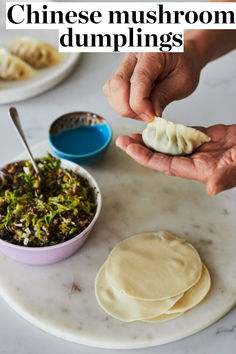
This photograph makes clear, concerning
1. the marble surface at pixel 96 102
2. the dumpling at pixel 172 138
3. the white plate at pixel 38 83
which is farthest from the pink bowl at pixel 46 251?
the white plate at pixel 38 83

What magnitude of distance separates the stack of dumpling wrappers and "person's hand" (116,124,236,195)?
23 centimetres

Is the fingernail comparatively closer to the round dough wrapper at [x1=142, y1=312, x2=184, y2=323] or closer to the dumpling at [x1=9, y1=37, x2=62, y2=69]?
the round dough wrapper at [x1=142, y1=312, x2=184, y2=323]

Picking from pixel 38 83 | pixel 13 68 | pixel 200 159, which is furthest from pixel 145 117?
pixel 13 68

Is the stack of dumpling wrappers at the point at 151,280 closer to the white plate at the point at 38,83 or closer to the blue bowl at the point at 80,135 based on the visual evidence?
the blue bowl at the point at 80,135

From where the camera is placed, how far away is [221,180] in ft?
3.92

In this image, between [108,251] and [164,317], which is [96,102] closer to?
[108,251]

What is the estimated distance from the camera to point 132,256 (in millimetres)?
1407

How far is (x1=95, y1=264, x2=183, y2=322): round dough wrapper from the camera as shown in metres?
1.29

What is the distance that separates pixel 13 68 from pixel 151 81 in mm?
737

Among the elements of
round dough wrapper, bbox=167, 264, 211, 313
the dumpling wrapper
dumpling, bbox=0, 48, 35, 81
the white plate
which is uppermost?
dumpling, bbox=0, 48, 35, 81

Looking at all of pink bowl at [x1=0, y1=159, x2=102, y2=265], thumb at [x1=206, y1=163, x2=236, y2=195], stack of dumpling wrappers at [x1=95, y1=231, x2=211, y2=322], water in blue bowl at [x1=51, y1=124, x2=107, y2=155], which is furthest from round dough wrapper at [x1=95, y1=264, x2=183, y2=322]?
water in blue bowl at [x1=51, y1=124, x2=107, y2=155]

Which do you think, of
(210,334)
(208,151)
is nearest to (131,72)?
(208,151)

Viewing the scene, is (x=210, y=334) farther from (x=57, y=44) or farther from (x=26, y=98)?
(x=57, y=44)

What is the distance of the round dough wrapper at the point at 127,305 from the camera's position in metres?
1.29
